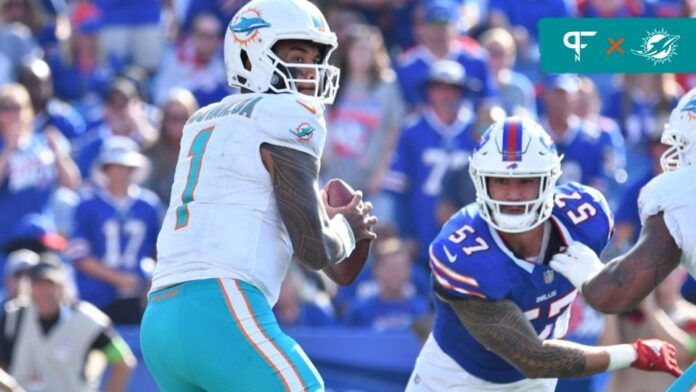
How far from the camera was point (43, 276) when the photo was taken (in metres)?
7.90

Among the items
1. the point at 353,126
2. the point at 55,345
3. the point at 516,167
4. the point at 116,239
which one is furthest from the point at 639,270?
the point at 353,126

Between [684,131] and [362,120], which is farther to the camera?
[362,120]

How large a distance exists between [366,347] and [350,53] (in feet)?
7.69

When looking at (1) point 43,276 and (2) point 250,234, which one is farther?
(1) point 43,276

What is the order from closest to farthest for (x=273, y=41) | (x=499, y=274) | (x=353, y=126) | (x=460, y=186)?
(x=273, y=41) → (x=499, y=274) → (x=460, y=186) → (x=353, y=126)

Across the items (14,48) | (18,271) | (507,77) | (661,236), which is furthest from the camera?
(14,48)

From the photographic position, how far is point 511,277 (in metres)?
5.06

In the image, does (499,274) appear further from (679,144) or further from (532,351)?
(679,144)

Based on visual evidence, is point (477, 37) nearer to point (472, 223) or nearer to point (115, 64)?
point (115, 64)

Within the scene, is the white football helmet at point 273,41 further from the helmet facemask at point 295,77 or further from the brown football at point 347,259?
the brown football at point 347,259

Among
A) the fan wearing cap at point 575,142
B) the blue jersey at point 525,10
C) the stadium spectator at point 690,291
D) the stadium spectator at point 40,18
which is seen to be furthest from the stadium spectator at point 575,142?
the stadium spectator at point 40,18

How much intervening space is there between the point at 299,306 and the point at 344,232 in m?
3.97

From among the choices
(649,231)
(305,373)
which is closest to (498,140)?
(649,231)

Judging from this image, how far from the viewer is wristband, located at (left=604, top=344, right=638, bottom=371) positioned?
4.88 metres
